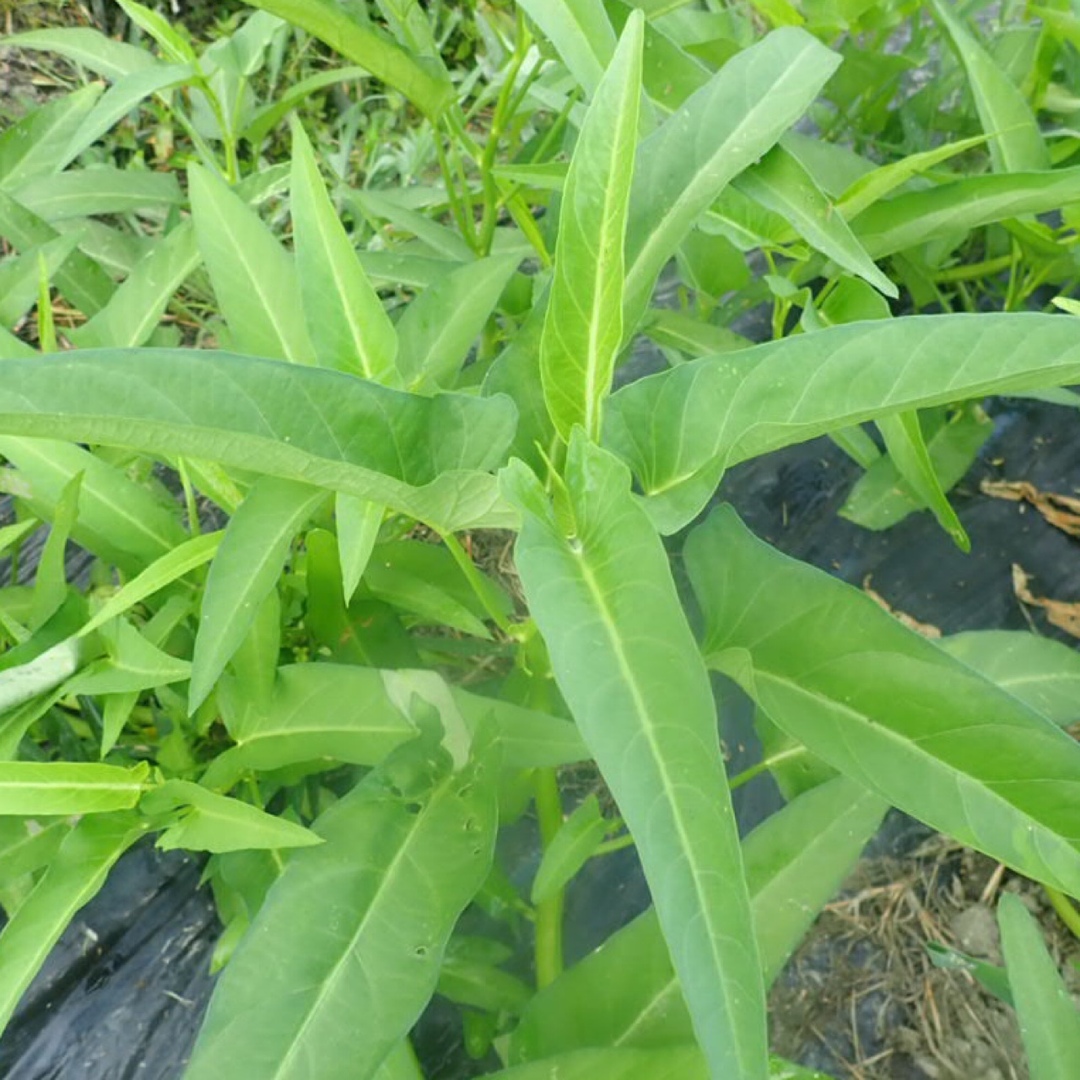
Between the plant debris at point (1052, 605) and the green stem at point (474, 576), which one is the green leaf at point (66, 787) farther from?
the plant debris at point (1052, 605)

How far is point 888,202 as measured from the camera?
959 millimetres

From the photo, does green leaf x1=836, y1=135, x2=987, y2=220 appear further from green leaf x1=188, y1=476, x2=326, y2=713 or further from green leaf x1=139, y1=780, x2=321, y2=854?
green leaf x1=139, y1=780, x2=321, y2=854

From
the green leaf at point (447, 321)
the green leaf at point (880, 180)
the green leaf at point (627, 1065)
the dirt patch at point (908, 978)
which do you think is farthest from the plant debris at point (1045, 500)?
the green leaf at point (627, 1065)

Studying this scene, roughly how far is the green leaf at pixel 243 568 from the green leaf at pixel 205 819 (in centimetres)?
11

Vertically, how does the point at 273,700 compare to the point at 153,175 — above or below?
below

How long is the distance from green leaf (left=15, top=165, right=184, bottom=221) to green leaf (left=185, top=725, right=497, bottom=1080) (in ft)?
2.74

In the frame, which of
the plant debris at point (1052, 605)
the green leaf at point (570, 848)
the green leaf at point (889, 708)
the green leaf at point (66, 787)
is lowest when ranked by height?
the plant debris at point (1052, 605)

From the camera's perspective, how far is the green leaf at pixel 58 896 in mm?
690

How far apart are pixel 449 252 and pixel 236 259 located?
0.39 meters

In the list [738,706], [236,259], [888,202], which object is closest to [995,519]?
[738,706]

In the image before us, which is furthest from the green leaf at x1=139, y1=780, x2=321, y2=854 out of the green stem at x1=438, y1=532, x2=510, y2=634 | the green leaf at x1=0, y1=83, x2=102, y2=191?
the green leaf at x1=0, y1=83, x2=102, y2=191

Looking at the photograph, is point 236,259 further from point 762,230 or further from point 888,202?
point 888,202

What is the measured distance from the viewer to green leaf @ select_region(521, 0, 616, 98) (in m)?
0.76

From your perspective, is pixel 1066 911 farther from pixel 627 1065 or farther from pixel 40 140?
pixel 40 140
